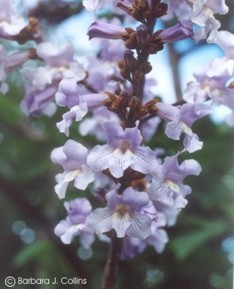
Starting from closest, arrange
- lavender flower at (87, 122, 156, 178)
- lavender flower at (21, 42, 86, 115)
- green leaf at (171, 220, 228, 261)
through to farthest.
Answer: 1. lavender flower at (87, 122, 156, 178)
2. lavender flower at (21, 42, 86, 115)
3. green leaf at (171, 220, 228, 261)

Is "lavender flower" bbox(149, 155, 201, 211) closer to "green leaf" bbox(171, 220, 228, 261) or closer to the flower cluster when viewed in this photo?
the flower cluster

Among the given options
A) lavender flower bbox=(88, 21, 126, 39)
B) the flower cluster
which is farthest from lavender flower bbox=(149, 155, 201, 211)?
lavender flower bbox=(88, 21, 126, 39)

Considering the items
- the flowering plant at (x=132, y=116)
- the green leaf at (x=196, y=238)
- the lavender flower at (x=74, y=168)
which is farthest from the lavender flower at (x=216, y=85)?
the green leaf at (x=196, y=238)

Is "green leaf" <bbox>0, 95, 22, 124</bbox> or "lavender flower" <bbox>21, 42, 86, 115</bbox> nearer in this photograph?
"lavender flower" <bbox>21, 42, 86, 115</bbox>

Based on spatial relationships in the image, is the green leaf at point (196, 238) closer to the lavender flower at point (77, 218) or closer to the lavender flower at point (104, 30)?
the lavender flower at point (77, 218)

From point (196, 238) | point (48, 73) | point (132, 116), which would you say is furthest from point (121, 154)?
point (196, 238)

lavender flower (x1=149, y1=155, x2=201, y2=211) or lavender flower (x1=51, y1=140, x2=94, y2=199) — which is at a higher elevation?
lavender flower (x1=51, y1=140, x2=94, y2=199)

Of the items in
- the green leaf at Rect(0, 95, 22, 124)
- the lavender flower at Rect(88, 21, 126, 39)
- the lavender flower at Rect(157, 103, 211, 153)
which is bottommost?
the green leaf at Rect(0, 95, 22, 124)
